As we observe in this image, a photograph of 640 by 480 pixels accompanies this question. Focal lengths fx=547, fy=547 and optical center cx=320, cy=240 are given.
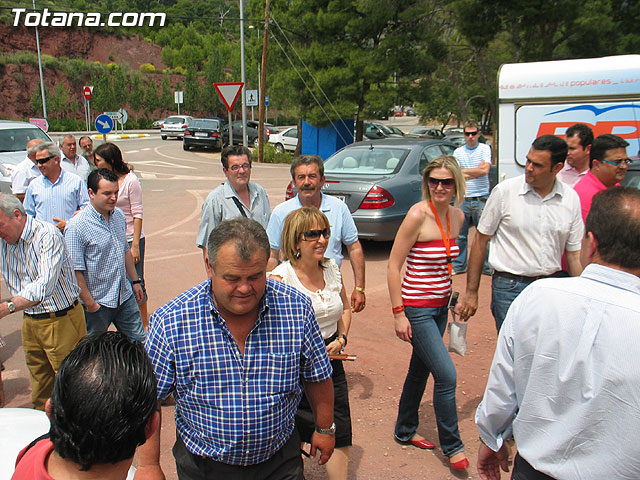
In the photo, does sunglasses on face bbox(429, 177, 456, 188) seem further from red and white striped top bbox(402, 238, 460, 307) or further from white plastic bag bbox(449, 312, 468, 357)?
white plastic bag bbox(449, 312, 468, 357)

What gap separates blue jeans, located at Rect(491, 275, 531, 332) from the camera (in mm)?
3488

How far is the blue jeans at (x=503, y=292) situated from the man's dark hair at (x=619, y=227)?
5.27 ft

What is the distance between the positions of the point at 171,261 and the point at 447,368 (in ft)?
19.2

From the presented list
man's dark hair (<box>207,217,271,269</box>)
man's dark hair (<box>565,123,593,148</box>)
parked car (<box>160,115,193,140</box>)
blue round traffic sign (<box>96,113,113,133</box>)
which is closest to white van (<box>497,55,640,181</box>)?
man's dark hair (<box>565,123,593,148</box>)

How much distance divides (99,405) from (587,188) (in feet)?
11.7

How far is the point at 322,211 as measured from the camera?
Answer: 3.94 meters

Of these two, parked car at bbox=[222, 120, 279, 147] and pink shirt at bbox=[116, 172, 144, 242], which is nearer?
pink shirt at bbox=[116, 172, 144, 242]

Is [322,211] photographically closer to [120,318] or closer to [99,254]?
[99,254]

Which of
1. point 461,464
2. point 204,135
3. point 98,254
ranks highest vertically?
point 204,135

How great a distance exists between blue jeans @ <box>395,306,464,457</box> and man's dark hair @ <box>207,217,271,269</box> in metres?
1.66

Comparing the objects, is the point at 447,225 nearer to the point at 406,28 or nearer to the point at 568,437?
the point at 568,437

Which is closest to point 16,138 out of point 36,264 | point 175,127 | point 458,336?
point 36,264

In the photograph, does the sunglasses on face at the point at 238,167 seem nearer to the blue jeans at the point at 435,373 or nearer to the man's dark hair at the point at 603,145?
the blue jeans at the point at 435,373

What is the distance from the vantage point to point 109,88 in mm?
51281
